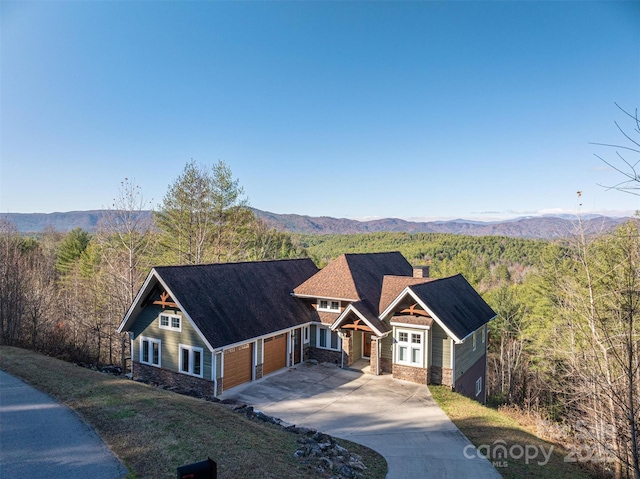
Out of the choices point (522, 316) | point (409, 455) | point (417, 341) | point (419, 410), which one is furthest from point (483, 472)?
point (522, 316)

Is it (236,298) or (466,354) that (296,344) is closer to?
(236,298)

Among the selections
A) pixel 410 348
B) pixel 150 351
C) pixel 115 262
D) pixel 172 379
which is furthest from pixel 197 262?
pixel 410 348

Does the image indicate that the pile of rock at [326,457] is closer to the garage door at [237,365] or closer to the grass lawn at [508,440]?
the grass lawn at [508,440]

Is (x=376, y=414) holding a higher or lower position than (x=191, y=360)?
lower

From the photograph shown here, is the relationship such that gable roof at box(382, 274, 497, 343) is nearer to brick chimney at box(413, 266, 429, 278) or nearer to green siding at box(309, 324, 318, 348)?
brick chimney at box(413, 266, 429, 278)

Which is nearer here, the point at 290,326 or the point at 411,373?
the point at 411,373

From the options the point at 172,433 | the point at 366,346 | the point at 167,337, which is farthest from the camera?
the point at 366,346

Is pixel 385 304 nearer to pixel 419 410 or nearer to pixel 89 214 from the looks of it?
pixel 419 410
